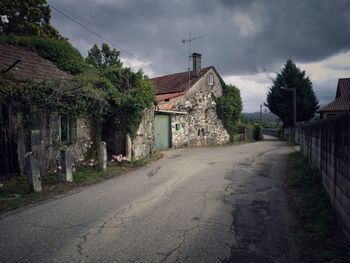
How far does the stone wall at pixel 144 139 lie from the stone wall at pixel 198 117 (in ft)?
17.7

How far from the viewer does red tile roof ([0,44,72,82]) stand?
38.1 ft

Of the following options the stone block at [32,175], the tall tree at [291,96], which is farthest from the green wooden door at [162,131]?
the tall tree at [291,96]

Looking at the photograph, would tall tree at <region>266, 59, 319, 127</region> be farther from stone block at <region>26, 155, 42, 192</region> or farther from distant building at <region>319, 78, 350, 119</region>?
stone block at <region>26, 155, 42, 192</region>

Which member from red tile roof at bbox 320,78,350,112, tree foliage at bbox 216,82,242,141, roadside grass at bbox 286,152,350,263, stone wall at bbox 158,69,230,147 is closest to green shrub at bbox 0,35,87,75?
stone wall at bbox 158,69,230,147

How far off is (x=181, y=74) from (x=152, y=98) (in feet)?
51.2

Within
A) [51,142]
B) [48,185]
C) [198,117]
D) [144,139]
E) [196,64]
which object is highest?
[196,64]

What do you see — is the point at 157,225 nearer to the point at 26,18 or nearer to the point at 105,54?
the point at 26,18

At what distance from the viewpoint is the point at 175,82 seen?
92.2 feet

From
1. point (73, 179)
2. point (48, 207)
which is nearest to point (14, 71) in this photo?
point (73, 179)

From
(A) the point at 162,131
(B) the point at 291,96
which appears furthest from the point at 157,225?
(B) the point at 291,96

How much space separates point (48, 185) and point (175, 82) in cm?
2050

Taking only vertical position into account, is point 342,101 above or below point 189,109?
above

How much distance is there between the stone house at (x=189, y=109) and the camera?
876 inches

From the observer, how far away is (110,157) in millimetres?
13797
